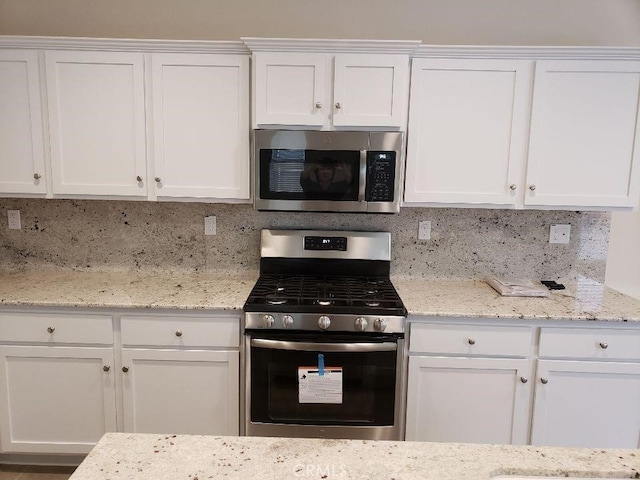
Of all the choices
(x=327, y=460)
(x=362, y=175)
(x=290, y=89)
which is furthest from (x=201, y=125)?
(x=327, y=460)

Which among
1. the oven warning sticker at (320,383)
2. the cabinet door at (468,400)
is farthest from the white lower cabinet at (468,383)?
the oven warning sticker at (320,383)

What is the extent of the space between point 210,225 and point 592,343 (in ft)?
6.96

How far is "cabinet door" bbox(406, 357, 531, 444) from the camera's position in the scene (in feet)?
6.96

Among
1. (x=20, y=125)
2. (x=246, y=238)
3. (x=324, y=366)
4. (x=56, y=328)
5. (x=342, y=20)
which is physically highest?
(x=342, y=20)

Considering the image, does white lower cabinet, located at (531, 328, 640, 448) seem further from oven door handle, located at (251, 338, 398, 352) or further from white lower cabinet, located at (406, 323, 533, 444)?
oven door handle, located at (251, 338, 398, 352)

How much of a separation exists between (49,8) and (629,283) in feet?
12.5

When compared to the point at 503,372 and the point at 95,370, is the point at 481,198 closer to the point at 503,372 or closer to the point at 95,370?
the point at 503,372

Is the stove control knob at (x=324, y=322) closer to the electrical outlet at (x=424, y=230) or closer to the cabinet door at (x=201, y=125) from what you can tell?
the cabinet door at (x=201, y=125)

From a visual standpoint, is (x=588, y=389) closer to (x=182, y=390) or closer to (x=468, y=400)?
(x=468, y=400)

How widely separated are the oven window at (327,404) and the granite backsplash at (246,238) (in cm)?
77

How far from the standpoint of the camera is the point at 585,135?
2.24 meters

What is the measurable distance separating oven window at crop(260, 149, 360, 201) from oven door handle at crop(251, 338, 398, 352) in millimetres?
739

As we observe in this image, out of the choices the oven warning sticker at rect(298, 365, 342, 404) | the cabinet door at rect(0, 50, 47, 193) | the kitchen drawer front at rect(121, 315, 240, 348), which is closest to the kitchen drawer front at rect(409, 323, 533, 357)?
the oven warning sticker at rect(298, 365, 342, 404)

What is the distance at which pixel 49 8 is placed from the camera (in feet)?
8.37
